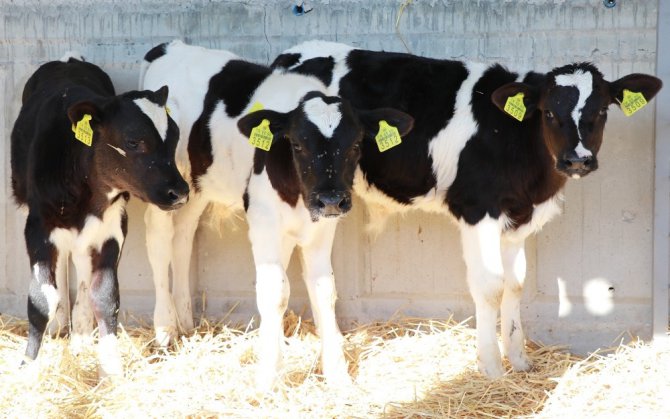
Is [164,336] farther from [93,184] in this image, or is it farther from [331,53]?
[331,53]

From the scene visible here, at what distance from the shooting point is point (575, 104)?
6148 mm

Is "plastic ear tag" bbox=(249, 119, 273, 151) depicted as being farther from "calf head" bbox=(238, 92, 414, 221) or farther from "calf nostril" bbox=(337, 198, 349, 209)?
"calf nostril" bbox=(337, 198, 349, 209)

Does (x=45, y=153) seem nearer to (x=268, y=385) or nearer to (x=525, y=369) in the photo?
(x=268, y=385)

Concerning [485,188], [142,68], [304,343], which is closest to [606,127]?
[485,188]

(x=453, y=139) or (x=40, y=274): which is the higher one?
(x=453, y=139)

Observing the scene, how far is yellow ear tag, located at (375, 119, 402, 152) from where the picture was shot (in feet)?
20.0

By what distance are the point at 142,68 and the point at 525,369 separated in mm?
3498

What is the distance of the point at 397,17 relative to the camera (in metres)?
7.23

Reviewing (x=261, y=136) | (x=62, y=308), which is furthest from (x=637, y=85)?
(x=62, y=308)

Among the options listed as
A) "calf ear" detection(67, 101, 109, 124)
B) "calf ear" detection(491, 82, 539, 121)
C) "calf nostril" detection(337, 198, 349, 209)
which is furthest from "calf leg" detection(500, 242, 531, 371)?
"calf ear" detection(67, 101, 109, 124)

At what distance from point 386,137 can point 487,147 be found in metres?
0.75

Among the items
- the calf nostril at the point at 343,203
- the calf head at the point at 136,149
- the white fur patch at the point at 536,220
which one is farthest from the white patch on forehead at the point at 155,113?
the white fur patch at the point at 536,220

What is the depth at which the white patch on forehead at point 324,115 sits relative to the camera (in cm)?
586

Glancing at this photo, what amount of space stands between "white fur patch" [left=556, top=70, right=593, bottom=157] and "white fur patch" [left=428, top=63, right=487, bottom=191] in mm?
642
